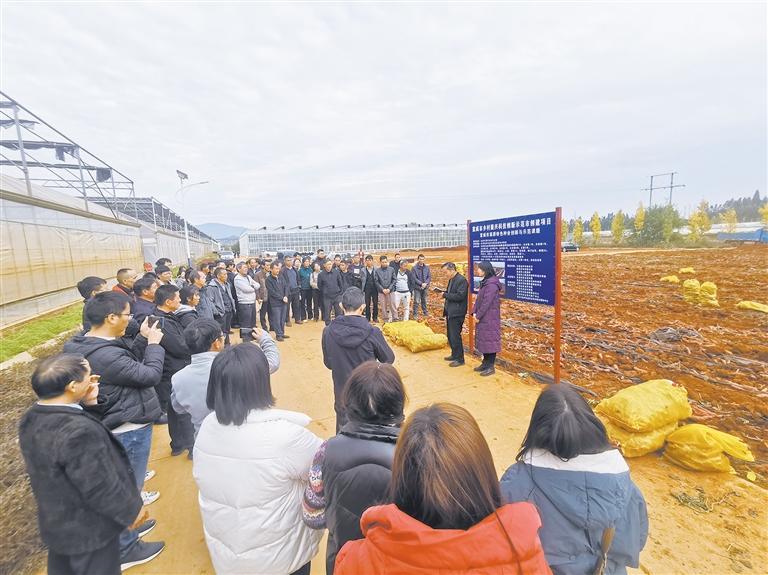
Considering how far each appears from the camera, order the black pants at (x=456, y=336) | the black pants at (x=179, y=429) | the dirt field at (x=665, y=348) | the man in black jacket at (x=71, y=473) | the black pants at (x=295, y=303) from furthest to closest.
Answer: the black pants at (x=295, y=303)
the black pants at (x=456, y=336)
the dirt field at (x=665, y=348)
the black pants at (x=179, y=429)
the man in black jacket at (x=71, y=473)

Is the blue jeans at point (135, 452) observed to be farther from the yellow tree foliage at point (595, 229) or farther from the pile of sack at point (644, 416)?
the yellow tree foliage at point (595, 229)

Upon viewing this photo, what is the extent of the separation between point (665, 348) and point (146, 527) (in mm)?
8966

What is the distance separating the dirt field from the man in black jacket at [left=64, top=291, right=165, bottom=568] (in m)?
5.41

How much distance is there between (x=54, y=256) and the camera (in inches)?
412

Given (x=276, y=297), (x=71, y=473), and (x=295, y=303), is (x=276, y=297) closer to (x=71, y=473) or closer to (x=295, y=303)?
(x=295, y=303)

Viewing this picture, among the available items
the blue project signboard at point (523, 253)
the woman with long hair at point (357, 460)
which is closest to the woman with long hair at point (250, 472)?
the woman with long hair at point (357, 460)

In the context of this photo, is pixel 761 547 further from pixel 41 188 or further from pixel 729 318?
pixel 41 188

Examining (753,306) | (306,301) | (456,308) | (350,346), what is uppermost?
(350,346)

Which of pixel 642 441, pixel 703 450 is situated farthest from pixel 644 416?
pixel 703 450

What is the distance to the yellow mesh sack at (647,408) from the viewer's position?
11.3 feet

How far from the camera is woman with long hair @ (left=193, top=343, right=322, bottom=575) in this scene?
1629mm

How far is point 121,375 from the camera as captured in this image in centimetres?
242

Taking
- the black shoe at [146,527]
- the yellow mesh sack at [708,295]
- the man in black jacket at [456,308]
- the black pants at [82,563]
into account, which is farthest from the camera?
the yellow mesh sack at [708,295]

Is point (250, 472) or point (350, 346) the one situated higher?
point (350, 346)
